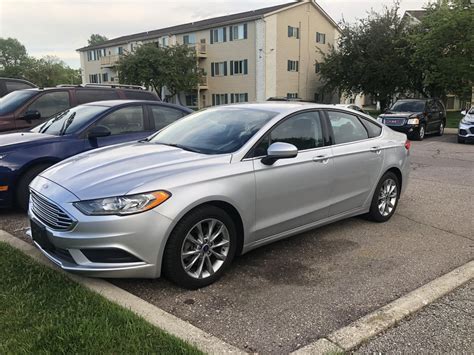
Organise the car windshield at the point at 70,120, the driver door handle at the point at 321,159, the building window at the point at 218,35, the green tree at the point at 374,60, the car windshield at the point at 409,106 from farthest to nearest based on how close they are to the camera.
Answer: the building window at the point at 218,35
the green tree at the point at 374,60
the car windshield at the point at 409,106
the car windshield at the point at 70,120
the driver door handle at the point at 321,159

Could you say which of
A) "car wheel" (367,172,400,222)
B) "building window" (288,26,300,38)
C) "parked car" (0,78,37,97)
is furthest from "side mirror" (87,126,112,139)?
Result: "building window" (288,26,300,38)

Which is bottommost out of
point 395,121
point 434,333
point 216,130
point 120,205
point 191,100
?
point 191,100

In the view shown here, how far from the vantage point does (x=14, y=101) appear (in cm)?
785

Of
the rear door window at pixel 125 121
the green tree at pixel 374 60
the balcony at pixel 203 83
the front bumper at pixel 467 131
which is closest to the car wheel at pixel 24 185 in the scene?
the rear door window at pixel 125 121

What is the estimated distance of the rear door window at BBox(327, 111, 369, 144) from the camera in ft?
16.2

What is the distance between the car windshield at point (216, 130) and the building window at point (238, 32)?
36.1 m

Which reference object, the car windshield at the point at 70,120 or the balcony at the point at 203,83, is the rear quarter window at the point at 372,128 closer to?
the car windshield at the point at 70,120

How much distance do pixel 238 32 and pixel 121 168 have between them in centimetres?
3820

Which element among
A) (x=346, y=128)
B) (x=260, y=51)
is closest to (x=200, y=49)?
(x=260, y=51)

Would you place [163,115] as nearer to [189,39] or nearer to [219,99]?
[219,99]

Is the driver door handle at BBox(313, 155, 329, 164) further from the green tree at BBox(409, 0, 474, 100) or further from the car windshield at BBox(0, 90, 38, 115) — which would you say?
the green tree at BBox(409, 0, 474, 100)

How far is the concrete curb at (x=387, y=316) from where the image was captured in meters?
2.80

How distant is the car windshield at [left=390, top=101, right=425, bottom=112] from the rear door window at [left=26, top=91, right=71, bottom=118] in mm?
14283

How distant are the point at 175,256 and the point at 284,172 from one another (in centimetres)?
138
